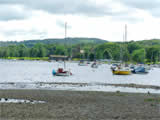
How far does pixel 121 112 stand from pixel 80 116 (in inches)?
133

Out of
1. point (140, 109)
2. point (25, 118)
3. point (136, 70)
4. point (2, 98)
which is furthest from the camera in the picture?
point (136, 70)

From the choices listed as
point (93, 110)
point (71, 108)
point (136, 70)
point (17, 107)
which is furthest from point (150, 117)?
point (136, 70)

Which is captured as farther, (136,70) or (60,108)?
(136,70)

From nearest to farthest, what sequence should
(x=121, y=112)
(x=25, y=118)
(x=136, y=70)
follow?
(x=25, y=118) < (x=121, y=112) < (x=136, y=70)

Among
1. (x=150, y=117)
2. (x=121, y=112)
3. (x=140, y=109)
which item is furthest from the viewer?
(x=140, y=109)

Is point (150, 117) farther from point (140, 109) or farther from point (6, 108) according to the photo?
point (6, 108)

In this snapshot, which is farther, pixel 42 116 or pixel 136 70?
pixel 136 70

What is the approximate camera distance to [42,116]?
20984 mm

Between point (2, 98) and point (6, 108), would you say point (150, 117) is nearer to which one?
point (6, 108)

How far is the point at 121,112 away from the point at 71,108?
12.0 ft

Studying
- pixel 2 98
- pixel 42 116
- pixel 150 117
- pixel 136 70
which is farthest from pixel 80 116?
pixel 136 70

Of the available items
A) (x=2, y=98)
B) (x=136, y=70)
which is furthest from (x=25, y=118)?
(x=136, y=70)

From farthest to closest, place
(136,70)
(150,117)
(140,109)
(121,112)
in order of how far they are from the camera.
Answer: (136,70) → (140,109) → (121,112) → (150,117)

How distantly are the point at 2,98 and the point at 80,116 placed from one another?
1124 centimetres
